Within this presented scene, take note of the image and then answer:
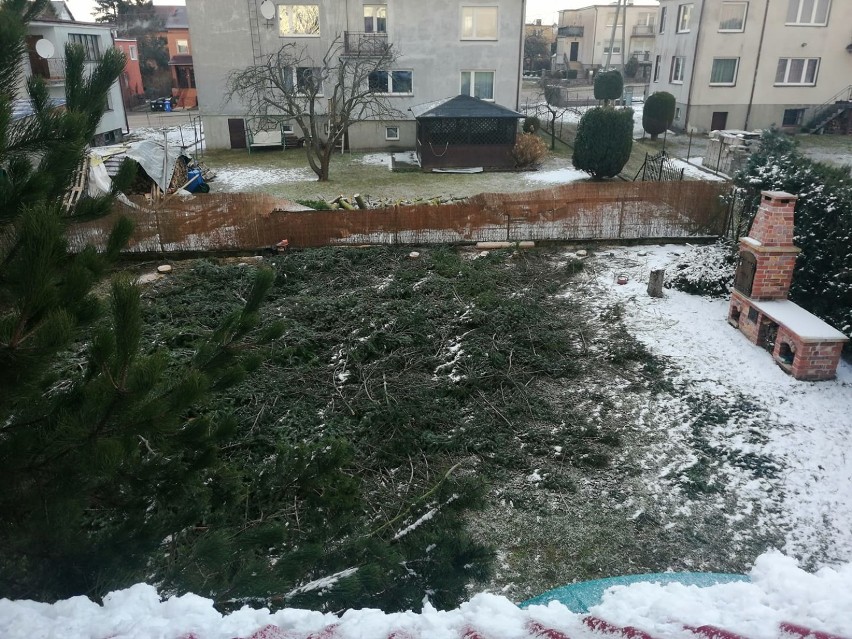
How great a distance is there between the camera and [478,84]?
2727cm

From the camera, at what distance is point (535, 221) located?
14094mm

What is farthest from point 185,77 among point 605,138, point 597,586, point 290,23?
point 597,586

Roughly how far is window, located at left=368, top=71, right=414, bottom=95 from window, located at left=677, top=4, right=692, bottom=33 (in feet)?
47.7

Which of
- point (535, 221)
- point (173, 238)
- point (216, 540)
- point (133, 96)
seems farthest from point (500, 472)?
point (133, 96)

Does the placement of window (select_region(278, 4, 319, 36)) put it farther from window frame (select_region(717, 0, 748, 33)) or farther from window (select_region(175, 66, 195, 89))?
window (select_region(175, 66, 195, 89))

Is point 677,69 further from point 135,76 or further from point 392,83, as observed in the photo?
point 135,76

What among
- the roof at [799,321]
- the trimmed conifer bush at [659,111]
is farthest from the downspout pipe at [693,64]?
the roof at [799,321]

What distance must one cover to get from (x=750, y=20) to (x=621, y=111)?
45.1ft

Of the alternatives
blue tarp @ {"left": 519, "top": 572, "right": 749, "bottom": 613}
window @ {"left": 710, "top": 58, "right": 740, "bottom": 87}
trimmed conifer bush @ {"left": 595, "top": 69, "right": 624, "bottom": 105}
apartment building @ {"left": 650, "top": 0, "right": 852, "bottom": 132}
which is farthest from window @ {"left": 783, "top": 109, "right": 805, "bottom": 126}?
blue tarp @ {"left": 519, "top": 572, "right": 749, "bottom": 613}

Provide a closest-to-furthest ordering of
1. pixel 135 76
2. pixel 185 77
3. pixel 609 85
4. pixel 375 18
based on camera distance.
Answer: pixel 375 18 → pixel 609 85 → pixel 135 76 → pixel 185 77

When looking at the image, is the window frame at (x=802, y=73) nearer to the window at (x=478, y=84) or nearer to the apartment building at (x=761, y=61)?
the apartment building at (x=761, y=61)

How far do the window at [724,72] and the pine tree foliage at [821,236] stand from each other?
72.9ft

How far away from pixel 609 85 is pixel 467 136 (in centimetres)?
1890

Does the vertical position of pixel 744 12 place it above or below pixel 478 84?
above
